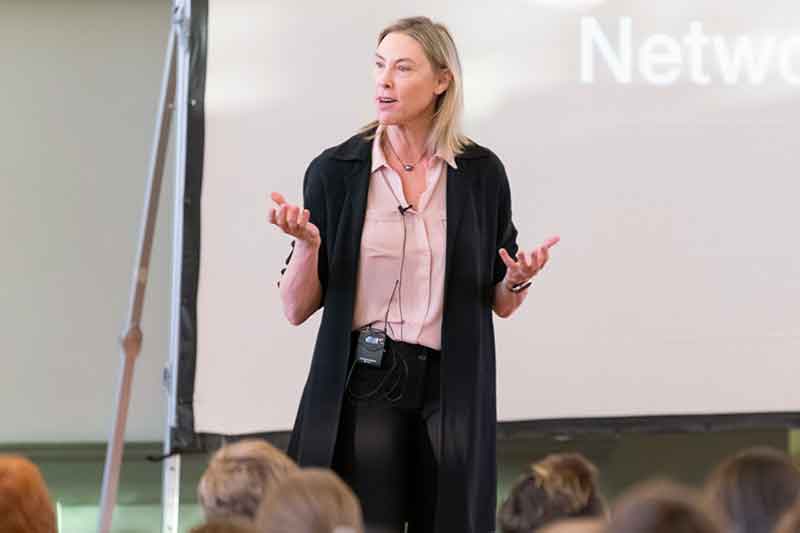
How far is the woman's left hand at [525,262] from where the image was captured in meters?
2.78

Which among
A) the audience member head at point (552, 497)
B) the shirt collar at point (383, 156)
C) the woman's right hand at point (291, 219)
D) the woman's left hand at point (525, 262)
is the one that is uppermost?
the shirt collar at point (383, 156)

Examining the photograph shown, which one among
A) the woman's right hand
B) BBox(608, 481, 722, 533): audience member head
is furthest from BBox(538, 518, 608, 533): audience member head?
the woman's right hand

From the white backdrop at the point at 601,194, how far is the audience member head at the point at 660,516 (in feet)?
8.79

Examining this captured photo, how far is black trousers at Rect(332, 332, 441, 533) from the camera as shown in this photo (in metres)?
2.79

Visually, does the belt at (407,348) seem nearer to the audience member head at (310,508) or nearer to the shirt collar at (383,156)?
the shirt collar at (383,156)

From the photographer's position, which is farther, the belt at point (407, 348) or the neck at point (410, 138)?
the neck at point (410, 138)

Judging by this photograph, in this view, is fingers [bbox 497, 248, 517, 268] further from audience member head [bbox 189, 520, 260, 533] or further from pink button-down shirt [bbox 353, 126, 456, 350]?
audience member head [bbox 189, 520, 260, 533]

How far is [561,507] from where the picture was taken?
87.7 inches

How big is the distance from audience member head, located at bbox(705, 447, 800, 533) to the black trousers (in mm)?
936

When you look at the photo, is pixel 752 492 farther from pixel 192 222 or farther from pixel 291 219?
pixel 192 222

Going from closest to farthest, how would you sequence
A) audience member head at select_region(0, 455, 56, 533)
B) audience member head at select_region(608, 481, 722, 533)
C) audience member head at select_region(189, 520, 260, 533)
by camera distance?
audience member head at select_region(608, 481, 722, 533), audience member head at select_region(189, 520, 260, 533), audience member head at select_region(0, 455, 56, 533)

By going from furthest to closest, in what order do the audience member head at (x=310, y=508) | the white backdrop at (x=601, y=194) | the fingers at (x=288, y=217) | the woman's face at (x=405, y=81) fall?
the white backdrop at (x=601, y=194) < the woman's face at (x=405, y=81) < the fingers at (x=288, y=217) < the audience member head at (x=310, y=508)

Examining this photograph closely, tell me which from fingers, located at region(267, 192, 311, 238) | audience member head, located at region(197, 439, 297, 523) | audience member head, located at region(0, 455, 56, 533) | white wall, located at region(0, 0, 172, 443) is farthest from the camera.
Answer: white wall, located at region(0, 0, 172, 443)

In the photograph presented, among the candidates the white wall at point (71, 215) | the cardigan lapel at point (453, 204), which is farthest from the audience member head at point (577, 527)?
the white wall at point (71, 215)
